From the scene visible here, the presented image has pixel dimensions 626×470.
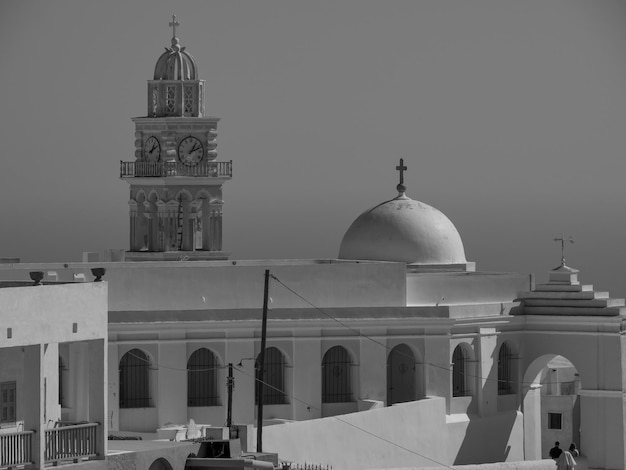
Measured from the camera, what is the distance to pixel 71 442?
4294 centimetres

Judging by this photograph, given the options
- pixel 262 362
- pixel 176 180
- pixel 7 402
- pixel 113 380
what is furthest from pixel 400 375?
pixel 7 402

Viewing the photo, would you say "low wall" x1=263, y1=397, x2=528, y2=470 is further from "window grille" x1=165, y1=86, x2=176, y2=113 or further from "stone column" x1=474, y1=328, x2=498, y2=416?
"window grille" x1=165, y1=86, x2=176, y2=113

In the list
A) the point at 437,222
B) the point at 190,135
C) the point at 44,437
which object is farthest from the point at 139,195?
the point at 44,437

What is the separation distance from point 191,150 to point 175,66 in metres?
2.94

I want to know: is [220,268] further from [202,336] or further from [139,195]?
[139,195]

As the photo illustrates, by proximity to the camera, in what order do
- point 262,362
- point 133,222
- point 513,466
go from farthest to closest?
1. point 133,222
2. point 513,466
3. point 262,362

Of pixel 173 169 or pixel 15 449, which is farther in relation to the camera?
pixel 173 169

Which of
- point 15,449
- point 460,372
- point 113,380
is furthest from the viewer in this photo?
point 460,372

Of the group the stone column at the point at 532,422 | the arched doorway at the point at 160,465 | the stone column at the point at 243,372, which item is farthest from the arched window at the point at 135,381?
the arched doorway at the point at 160,465

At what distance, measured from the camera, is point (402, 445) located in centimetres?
5738

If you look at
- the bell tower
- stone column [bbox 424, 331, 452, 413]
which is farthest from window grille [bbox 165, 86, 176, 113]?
stone column [bbox 424, 331, 452, 413]

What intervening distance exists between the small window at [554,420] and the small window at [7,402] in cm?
2492

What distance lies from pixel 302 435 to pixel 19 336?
43.8 ft

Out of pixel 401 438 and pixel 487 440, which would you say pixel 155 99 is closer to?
pixel 487 440
